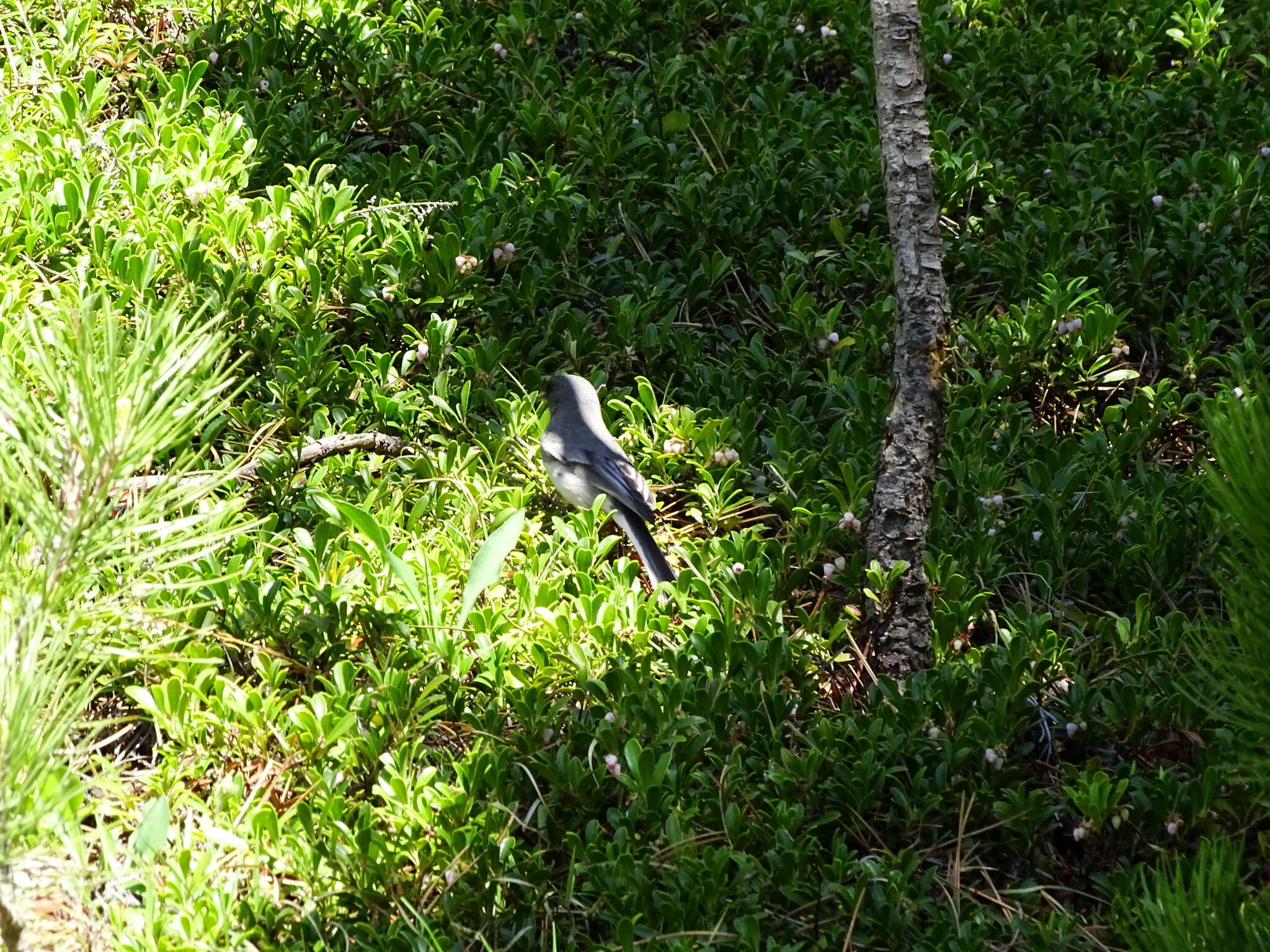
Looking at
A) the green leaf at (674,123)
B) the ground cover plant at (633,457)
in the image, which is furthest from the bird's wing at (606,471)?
the green leaf at (674,123)

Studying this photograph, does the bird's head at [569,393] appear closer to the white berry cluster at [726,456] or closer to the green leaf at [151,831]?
the white berry cluster at [726,456]

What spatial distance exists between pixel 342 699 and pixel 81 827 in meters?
0.77

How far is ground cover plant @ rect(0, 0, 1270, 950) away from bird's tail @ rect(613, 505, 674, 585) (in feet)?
0.35

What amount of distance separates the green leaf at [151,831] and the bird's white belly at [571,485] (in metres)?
1.83

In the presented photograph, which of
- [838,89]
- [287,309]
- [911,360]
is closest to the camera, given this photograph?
[911,360]

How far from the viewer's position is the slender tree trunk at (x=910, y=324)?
4047 millimetres

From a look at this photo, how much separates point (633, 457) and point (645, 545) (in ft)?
1.83

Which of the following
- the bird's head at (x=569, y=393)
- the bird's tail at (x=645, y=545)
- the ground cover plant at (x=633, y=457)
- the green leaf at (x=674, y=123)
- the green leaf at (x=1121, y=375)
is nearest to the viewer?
the ground cover plant at (x=633, y=457)

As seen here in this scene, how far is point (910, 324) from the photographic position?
13.3ft

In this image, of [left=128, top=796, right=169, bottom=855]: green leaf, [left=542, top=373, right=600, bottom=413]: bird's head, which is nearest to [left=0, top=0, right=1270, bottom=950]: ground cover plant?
[left=128, top=796, right=169, bottom=855]: green leaf

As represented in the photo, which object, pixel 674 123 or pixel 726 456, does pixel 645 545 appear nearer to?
pixel 726 456

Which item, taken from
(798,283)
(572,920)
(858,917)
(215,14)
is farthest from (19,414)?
(215,14)

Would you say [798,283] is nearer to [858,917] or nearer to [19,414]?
[858,917]

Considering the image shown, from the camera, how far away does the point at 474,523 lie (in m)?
4.57
